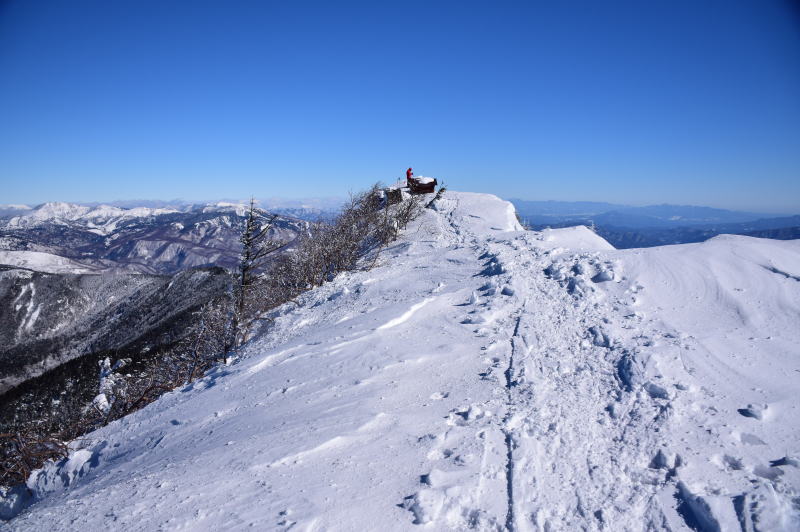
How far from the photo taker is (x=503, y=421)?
4191mm

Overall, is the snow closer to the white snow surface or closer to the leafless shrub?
the leafless shrub

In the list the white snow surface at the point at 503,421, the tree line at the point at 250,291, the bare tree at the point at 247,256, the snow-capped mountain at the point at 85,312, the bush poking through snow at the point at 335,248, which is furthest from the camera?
the snow-capped mountain at the point at 85,312

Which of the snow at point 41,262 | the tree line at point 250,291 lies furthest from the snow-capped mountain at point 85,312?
the snow at point 41,262

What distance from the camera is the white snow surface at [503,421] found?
3.13 meters

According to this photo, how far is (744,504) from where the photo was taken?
9.54 feet

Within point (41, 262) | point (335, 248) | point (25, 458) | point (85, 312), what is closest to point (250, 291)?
point (335, 248)

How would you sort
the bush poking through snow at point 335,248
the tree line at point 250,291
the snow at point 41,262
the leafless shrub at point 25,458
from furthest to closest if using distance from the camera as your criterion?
the snow at point 41,262
the bush poking through snow at point 335,248
the tree line at point 250,291
the leafless shrub at point 25,458

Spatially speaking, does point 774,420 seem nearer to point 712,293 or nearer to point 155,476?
point 712,293

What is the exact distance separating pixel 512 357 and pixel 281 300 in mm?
9976

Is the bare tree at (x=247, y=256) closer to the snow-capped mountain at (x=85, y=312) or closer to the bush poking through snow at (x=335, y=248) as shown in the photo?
the bush poking through snow at (x=335, y=248)

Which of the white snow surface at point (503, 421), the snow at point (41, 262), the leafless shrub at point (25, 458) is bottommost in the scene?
the snow at point (41, 262)

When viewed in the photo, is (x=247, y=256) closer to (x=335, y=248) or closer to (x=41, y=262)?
(x=335, y=248)

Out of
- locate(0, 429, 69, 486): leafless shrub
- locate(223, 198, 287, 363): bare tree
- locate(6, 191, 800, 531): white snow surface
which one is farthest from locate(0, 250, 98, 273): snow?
locate(6, 191, 800, 531): white snow surface

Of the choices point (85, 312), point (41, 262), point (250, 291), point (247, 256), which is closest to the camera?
point (247, 256)
